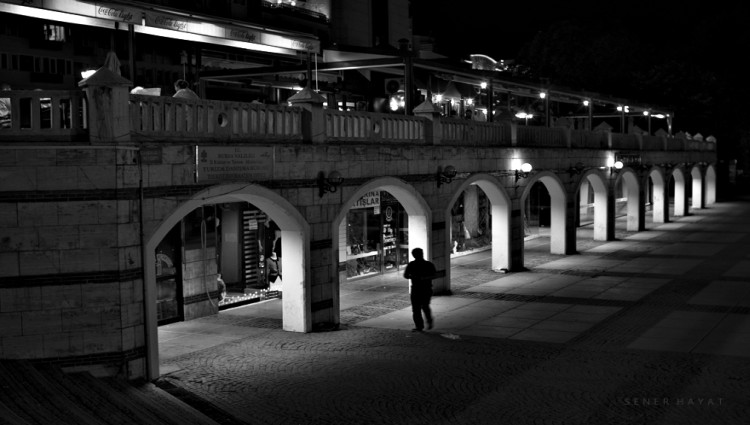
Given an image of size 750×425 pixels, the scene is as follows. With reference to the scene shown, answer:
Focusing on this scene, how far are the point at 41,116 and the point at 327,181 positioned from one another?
Result: 591 centimetres

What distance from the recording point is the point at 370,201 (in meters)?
23.8

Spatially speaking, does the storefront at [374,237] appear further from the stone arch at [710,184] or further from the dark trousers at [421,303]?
the stone arch at [710,184]

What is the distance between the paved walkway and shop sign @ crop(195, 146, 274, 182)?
9.97ft

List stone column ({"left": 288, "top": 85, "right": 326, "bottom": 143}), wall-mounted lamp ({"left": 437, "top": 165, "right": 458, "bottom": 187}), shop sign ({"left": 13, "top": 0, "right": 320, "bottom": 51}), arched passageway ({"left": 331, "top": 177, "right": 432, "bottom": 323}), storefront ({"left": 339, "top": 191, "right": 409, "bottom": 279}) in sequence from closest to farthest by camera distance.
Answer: shop sign ({"left": 13, "top": 0, "right": 320, "bottom": 51})
stone column ({"left": 288, "top": 85, "right": 326, "bottom": 143})
arched passageway ({"left": 331, "top": 177, "right": 432, "bottom": 323})
wall-mounted lamp ({"left": 437, "top": 165, "right": 458, "bottom": 187})
storefront ({"left": 339, "top": 191, "right": 409, "bottom": 279})

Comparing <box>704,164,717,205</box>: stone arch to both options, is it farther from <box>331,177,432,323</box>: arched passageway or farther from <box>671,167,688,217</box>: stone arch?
<box>331,177,432,323</box>: arched passageway

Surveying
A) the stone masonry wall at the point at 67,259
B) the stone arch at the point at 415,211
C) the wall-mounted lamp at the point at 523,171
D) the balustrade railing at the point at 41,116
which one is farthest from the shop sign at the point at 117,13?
Answer: the wall-mounted lamp at the point at 523,171

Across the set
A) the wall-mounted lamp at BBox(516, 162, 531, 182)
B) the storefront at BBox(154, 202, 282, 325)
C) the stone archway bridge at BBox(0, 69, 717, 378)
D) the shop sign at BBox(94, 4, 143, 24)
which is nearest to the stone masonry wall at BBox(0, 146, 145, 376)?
the stone archway bridge at BBox(0, 69, 717, 378)

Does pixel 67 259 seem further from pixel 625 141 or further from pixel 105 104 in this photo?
pixel 625 141

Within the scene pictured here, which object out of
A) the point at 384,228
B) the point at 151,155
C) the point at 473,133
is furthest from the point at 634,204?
the point at 151,155

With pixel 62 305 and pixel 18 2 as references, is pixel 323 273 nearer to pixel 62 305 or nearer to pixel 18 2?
pixel 62 305

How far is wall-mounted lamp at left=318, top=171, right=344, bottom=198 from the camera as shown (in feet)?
54.6

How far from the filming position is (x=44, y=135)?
1191cm

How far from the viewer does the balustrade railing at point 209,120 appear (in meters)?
12.8

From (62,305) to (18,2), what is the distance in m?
4.75
